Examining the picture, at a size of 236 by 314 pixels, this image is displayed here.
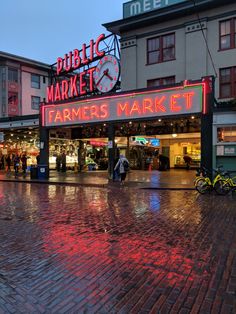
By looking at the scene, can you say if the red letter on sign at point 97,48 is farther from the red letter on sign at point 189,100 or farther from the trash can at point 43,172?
the red letter on sign at point 189,100

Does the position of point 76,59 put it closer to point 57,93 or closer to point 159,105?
point 57,93

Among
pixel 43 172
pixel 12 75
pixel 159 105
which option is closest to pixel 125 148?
pixel 43 172

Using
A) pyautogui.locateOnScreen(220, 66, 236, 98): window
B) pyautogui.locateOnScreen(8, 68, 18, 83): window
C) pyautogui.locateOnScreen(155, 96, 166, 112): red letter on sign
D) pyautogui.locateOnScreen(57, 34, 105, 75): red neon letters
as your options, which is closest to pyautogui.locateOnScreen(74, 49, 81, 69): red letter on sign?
pyautogui.locateOnScreen(57, 34, 105, 75): red neon letters

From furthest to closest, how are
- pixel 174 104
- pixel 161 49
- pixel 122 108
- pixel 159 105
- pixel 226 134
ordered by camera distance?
pixel 161 49
pixel 122 108
pixel 159 105
pixel 174 104
pixel 226 134

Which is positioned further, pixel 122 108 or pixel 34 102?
pixel 34 102

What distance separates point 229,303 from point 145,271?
1.42m

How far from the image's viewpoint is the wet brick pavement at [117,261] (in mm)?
4156

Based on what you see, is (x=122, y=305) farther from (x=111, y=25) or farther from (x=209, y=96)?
(x=111, y=25)

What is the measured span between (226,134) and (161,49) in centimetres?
1042

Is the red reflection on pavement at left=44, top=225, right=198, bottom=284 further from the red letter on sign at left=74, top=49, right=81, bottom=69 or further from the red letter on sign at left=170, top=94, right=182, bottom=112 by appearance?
the red letter on sign at left=74, top=49, right=81, bottom=69

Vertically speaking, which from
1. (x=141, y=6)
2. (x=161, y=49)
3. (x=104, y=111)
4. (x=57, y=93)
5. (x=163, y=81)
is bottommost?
(x=104, y=111)

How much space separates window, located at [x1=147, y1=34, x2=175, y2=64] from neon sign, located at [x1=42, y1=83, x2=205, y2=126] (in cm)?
611

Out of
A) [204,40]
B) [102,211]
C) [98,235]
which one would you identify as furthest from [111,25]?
[98,235]

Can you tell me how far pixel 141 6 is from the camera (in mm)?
26391
